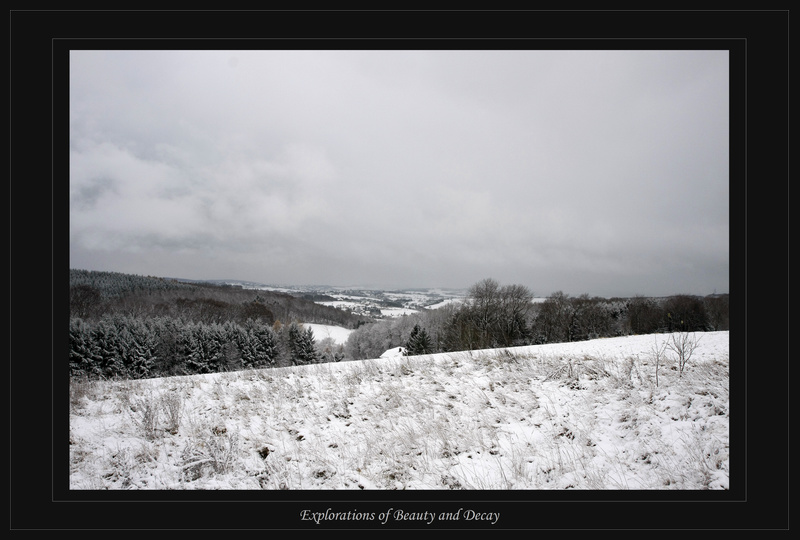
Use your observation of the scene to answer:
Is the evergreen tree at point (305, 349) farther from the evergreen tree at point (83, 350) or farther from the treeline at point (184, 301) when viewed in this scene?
the evergreen tree at point (83, 350)

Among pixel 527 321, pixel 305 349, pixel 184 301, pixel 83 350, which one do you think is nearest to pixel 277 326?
pixel 184 301

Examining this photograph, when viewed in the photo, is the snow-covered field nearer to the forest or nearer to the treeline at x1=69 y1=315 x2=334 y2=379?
the forest

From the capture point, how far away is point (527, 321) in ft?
139

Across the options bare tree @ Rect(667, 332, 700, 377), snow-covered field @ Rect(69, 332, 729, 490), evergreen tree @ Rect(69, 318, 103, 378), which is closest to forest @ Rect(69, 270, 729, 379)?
evergreen tree @ Rect(69, 318, 103, 378)

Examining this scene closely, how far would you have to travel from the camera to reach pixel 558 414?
205 inches

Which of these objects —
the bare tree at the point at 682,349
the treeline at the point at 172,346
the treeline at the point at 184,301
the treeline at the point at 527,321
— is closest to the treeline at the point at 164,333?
A: the treeline at the point at 172,346

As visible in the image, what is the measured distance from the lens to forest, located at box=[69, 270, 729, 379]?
31.5 metres

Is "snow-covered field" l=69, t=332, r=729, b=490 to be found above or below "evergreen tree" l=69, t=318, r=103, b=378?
above

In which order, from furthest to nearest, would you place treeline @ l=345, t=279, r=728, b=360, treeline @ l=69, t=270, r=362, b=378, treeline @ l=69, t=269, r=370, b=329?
treeline @ l=69, t=269, r=370, b=329 → treeline @ l=345, t=279, r=728, b=360 → treeline @ l=69, t=270, r=362, b=378

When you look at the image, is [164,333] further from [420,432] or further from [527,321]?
[527,321]

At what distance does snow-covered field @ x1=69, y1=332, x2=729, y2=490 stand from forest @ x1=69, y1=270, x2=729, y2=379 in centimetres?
1812

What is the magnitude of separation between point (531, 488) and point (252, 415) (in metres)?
5.36
